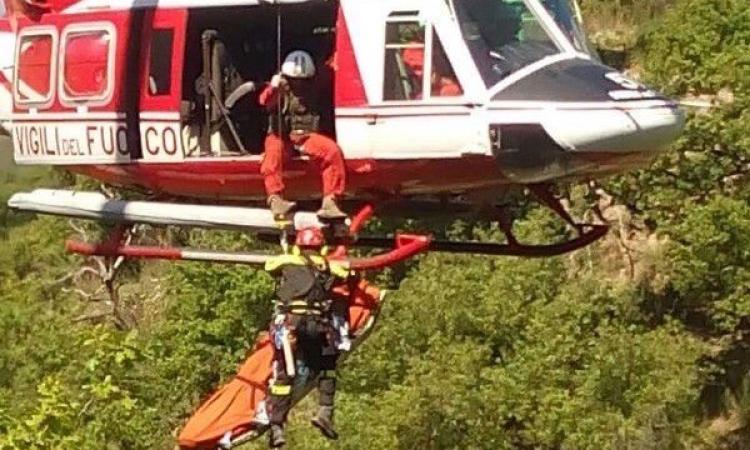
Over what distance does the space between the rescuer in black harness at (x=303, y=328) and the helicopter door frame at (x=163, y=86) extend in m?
1.61

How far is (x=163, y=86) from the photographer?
43.1 ft

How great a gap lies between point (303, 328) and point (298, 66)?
1.69m

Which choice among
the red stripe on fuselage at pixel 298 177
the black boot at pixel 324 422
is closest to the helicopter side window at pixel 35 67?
the red stripe on fuselage at pixel 298 177

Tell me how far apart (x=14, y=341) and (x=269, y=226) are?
30726mm

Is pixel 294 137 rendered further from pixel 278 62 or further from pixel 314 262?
pixel 278 62

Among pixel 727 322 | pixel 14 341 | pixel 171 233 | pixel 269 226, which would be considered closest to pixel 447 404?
pixel 727 322

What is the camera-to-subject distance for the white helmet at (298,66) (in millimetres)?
12188

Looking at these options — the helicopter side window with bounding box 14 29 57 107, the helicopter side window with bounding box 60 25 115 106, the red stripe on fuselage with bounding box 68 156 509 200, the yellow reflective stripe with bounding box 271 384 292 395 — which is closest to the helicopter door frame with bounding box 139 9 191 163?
the red stripe on fuselage with bounding box 68 156 509 200

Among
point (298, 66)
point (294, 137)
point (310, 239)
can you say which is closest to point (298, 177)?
point (294, 137)

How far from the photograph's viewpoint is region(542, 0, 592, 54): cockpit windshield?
12180 millimetres

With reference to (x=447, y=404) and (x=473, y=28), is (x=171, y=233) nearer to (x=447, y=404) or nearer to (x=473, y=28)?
(x=447, y=404)

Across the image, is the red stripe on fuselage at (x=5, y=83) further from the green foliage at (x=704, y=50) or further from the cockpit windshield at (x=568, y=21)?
the green foliage at (x=704, y=50)

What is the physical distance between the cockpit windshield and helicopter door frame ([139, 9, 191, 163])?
2498 millimetres

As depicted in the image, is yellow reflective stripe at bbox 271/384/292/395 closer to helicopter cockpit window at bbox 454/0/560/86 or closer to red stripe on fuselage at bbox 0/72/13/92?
helicopter cockpit window at bbox 454/0/560/86
